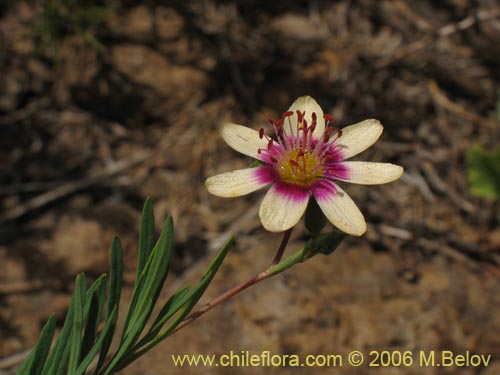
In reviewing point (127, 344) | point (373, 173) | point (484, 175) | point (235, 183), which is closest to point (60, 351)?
point (127, 344)

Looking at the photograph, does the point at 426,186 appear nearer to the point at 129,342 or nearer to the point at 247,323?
the point at 247,323

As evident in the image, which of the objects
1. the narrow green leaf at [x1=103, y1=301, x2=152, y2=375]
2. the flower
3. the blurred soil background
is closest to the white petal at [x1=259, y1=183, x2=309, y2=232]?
the flower

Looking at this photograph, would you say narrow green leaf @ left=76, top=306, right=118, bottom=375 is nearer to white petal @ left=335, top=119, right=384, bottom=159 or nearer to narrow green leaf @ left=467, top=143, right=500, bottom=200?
white petal @ left=335, top=119, right=384, bottom=159

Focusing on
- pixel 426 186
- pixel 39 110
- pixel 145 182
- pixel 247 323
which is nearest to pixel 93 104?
pixel 39 110

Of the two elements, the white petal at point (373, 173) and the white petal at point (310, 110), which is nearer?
the white petal at point (373, 173)

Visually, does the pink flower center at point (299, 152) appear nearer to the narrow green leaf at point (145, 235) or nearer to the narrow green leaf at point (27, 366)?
the narrow green leaf at point (145, 235)

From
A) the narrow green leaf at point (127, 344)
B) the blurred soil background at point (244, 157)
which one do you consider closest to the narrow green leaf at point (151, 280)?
the narrow green leaf at point (127, 344)

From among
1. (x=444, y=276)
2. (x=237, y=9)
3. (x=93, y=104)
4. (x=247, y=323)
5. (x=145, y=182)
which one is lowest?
(x=444, y=276)
